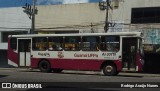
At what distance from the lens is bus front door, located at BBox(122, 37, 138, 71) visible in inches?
1047

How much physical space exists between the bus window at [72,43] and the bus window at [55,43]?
1.37 ft

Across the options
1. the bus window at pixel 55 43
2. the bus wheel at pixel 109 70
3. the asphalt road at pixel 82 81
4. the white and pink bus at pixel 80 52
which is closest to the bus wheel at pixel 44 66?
the white and pink bus at pixel 80 52

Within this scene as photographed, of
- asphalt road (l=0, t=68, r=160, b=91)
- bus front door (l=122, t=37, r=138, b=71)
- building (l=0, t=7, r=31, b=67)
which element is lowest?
asphalt road (l=0, t=68, r=160, b=91)

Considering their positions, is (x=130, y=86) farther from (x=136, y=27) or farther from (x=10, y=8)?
(x=10, y=8)

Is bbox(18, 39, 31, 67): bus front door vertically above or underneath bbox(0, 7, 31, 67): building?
underneath

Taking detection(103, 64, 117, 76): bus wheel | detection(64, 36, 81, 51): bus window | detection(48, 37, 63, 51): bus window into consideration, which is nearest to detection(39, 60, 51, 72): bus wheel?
detection(48, 37, 63, 51): bus window

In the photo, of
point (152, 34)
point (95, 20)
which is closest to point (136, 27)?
point (152, 34)

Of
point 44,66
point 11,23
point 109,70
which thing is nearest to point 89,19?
point 11,23

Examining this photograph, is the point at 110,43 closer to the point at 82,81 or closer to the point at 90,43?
the point at 90,43

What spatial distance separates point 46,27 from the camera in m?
51.3

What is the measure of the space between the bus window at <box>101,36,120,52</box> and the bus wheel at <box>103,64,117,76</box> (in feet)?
3.79

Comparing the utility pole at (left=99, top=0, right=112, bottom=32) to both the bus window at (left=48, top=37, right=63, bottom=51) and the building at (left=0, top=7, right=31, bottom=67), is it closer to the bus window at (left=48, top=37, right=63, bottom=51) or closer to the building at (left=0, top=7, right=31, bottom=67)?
the building at (left=0, top=7, right=31, bottom=67)

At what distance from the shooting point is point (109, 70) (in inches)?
1070

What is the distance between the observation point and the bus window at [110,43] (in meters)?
26.9
